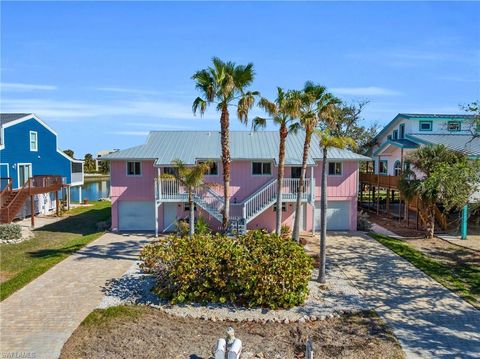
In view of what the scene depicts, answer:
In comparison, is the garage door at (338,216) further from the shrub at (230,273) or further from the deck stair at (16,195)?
the deck stair at (16,195)

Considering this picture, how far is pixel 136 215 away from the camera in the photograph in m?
24.5

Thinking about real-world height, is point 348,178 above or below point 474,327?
above

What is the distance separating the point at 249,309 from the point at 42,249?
1312cm

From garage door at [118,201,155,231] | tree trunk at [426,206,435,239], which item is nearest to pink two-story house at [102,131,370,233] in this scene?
garage door at [118,201,155,231]

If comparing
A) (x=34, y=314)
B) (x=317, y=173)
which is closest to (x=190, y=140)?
(x=317, y=173)

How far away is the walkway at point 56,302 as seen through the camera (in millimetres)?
9898

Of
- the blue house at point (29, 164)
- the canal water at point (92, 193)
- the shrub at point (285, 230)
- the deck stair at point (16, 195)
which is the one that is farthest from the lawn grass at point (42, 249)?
A: the canal water at point (92, 193)

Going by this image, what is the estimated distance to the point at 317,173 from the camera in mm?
24266

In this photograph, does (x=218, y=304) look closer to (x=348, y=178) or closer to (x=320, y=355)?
(x=320, y=355)

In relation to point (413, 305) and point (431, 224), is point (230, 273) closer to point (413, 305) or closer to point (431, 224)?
point (413, 305)

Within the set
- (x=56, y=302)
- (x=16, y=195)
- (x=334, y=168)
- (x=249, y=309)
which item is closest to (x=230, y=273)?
(x=249, y=309)

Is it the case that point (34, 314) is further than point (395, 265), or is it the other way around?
point (395, 265)

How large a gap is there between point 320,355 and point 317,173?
1587 cm

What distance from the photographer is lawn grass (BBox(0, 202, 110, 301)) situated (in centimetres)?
1527
